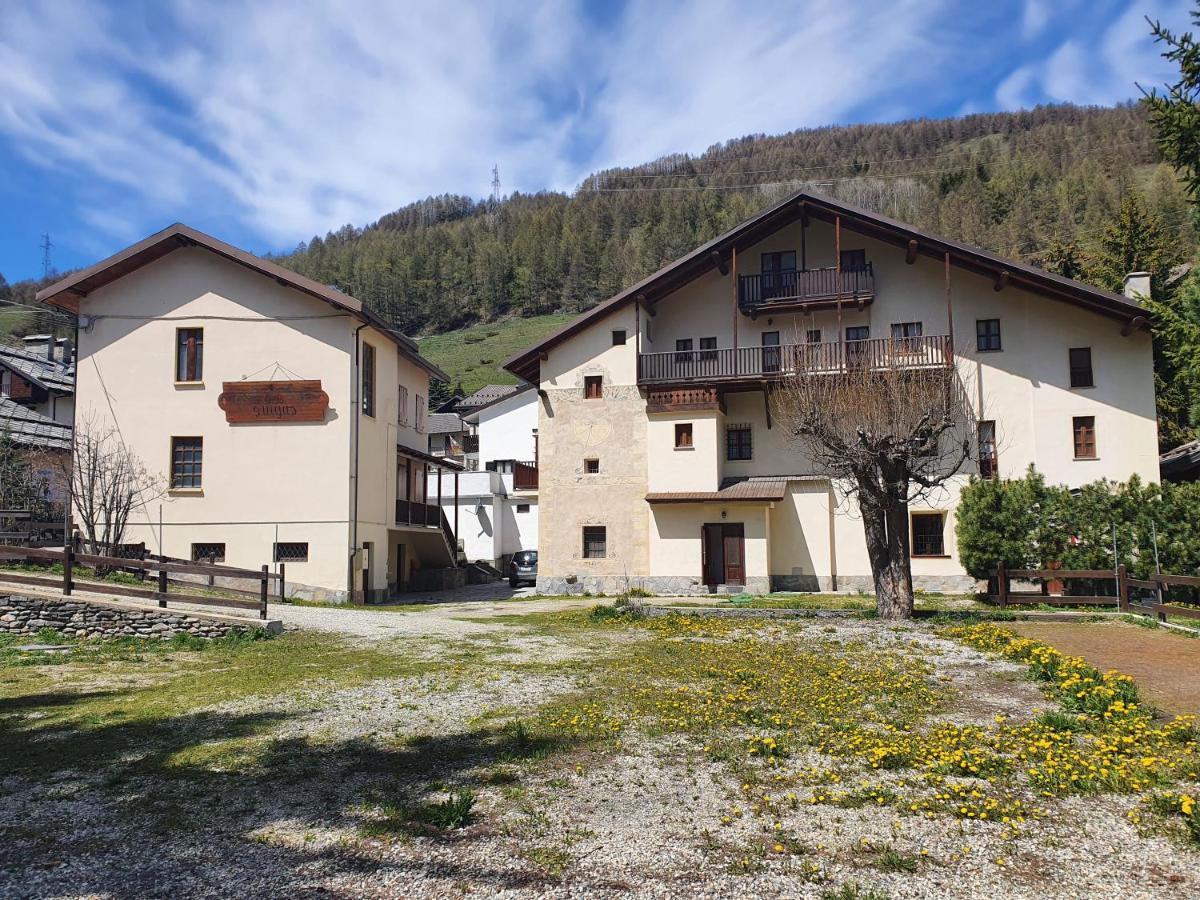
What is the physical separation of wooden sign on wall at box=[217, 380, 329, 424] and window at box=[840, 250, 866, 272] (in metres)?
17.3

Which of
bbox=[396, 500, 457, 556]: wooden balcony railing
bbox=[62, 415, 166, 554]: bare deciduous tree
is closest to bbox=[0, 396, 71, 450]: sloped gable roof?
bbox=[62, 415, 166, 554]: bare deciduous tree

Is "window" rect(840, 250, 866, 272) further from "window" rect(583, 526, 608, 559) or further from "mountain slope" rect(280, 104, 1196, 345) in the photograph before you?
"mountain slope" rect(280, 104, 1196, 345)

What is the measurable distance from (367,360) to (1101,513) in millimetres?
21088

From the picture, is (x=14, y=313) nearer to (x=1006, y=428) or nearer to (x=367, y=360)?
(x=367, y=360)

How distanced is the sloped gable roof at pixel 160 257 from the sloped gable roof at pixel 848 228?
6.85 m

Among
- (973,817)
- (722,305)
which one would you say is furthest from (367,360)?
(973,817)

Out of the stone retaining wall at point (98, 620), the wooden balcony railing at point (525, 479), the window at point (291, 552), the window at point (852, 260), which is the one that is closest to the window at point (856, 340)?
the window at point (852, 260)

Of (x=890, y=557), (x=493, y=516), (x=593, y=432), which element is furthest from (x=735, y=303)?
(x=493, y=516)

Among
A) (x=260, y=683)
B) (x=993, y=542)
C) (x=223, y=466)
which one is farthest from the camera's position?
(x=223, y=466)

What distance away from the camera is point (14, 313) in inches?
4279

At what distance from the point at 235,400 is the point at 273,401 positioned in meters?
1.17

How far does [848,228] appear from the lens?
29.2 m

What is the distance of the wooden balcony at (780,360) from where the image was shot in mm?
26969

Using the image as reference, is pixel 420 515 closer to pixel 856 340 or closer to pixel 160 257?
pixel 160 257
